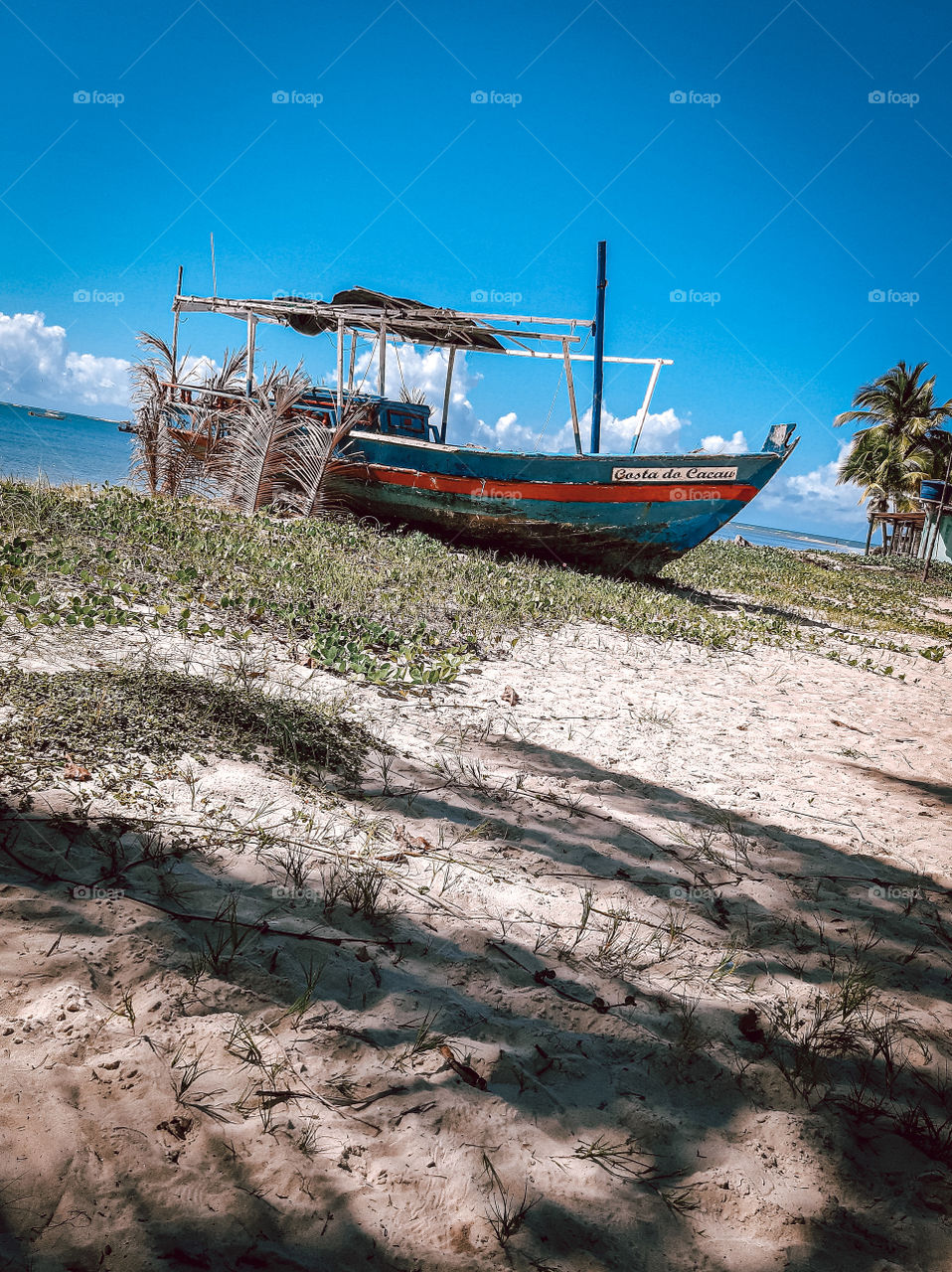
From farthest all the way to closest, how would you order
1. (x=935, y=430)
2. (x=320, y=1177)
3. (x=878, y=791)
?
1. (x=935, y=430)
2. (x=878, y=791)
3. (x=320, y=1177)

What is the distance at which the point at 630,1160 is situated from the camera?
5.42 ft

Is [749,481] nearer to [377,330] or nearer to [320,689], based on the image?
[377,330]

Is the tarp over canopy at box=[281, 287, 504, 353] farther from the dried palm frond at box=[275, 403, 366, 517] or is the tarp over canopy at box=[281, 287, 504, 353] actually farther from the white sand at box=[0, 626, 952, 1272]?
the white sand at box=[0, 626, 952, 1272]

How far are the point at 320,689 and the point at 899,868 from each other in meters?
3.36

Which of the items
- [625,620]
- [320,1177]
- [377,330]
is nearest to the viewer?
[320,1177]

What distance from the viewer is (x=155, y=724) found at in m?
3.28

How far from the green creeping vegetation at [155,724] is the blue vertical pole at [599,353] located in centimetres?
1068

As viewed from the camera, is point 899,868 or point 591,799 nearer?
point 899,868

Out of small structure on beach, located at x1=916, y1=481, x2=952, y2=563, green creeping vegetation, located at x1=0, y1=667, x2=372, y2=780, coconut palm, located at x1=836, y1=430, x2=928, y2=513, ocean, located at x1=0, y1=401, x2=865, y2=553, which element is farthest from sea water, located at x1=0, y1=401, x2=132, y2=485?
coconut palm, located at x1=836, y1=430, x2=928, y2=513

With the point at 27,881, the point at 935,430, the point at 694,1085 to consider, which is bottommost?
the point at 694,1085

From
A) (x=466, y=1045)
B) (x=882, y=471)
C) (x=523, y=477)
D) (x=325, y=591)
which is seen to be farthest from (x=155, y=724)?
(x=882, y=471)

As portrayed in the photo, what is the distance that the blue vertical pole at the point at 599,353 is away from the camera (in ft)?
41.8

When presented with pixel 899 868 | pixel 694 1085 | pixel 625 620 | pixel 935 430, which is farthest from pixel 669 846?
pixel 935 430

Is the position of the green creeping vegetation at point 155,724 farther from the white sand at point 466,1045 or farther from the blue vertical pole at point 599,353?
the blue vertical pole at point 599,353
